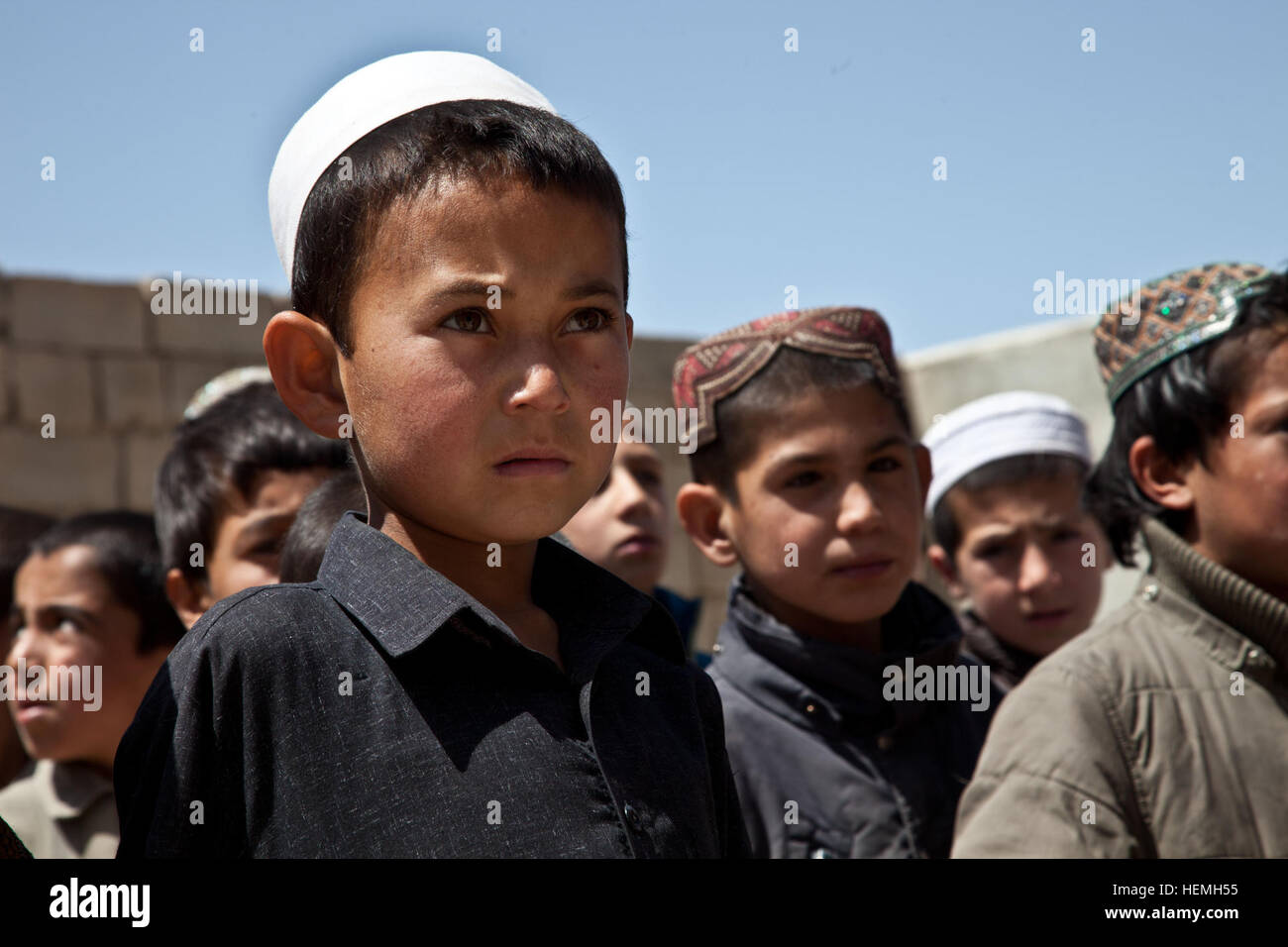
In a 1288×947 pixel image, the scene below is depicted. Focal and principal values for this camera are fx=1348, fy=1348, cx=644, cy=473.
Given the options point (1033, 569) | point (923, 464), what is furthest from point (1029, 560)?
point (923, 464)

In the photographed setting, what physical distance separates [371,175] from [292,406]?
0.29 m

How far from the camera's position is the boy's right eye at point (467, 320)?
1.49 m

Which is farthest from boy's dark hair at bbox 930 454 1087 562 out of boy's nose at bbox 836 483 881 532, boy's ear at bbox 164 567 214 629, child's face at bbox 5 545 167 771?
child's face at bbox 5 545 167 771

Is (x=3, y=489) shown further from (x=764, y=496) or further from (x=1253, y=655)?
(x=1253, y=655)

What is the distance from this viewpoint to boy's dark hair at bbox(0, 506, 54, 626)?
418cm

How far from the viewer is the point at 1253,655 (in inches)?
91.4

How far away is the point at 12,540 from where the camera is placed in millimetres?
4398

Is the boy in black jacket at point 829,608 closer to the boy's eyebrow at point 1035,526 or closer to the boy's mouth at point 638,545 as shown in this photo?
the boy's eyebrow at point 1035,526

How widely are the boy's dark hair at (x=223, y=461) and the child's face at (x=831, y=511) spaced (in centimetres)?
97

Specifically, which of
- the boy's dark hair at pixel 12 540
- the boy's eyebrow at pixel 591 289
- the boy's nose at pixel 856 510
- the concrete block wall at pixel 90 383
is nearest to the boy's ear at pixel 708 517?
the boy's nose at pixel 856 510

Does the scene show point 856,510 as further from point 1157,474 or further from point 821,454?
point 1157,474

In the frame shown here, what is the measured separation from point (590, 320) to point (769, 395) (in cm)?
143
